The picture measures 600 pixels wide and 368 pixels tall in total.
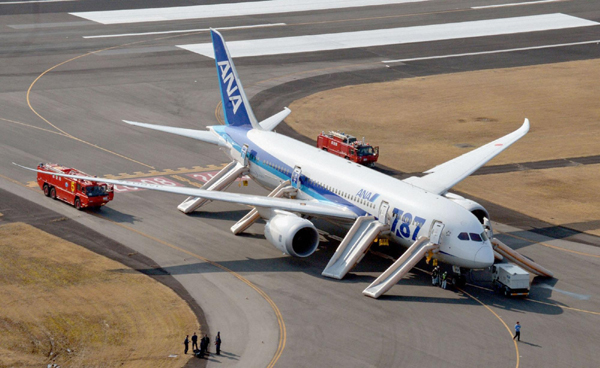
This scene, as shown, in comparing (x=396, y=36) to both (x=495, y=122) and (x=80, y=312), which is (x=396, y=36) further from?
(x=80, y=312)

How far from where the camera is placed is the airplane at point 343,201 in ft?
173

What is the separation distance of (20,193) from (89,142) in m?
15.5

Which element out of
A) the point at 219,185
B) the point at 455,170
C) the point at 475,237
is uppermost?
the point at 455,170

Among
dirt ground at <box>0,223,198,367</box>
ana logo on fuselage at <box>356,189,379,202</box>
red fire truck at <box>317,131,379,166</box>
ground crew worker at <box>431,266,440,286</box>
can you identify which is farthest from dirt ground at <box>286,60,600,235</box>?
dirt ground at <box>0,223,198,367</box>

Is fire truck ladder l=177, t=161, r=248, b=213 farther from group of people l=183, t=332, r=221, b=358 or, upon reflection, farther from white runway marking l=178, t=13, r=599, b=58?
white runway marking l=178, t=13, r=599, b=58

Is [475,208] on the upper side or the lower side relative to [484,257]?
upper

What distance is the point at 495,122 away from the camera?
9606 cm

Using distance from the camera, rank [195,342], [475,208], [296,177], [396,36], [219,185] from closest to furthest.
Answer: [195,342] → [475,208] → [296,177] → [219,185] → [396,36]

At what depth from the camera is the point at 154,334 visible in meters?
46.7

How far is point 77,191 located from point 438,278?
30.4m

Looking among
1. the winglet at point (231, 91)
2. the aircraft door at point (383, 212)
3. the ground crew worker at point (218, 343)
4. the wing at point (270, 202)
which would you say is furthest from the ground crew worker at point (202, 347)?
the winglet at point (231, 91)

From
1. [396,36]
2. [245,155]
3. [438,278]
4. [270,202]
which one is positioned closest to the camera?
[438,278]

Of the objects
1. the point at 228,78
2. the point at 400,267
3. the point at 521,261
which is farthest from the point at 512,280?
the point at 228,78

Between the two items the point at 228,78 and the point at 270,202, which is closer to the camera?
the point at 270,202
